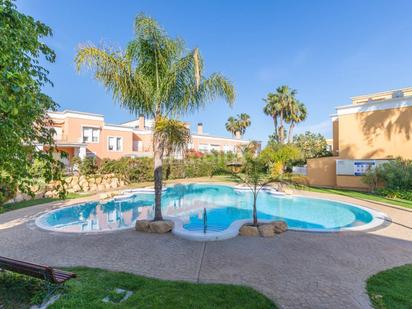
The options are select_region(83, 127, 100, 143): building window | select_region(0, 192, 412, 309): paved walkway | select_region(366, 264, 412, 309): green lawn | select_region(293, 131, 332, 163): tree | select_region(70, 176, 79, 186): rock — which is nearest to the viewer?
select_region(366, 264, 412, 309): green lawn

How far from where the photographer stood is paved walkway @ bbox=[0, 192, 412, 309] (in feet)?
16.3

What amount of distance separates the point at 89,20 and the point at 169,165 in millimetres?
18747

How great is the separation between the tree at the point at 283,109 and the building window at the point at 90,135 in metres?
25.8

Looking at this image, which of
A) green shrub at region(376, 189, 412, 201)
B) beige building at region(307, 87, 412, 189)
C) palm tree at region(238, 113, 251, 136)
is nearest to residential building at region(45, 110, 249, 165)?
beige building at region(307, 87, 412, 189)

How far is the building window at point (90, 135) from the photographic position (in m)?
31.4

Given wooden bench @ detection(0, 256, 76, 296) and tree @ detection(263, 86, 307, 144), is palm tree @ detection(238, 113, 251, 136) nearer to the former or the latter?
tree @ detection(263, 86, 307, 144)

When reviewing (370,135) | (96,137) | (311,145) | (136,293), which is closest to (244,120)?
(311,145)

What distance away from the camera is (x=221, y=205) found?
1634cm

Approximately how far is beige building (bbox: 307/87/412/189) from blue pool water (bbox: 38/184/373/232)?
677 cm

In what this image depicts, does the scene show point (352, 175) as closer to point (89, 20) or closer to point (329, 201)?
point (329, 201)

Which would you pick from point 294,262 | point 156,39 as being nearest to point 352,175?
point 294,262

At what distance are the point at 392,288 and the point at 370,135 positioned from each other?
1841cm

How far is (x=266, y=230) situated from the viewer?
8695mm

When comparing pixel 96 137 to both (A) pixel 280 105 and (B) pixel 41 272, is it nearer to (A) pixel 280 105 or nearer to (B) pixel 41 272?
(A) pixel 280 105
